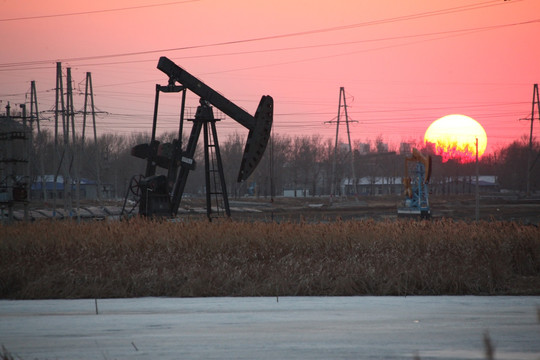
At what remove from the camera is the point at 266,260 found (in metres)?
13.5

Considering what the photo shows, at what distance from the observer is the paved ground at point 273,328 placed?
7113 mm

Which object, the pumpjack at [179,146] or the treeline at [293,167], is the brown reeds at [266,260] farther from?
the treeline at [293,167]

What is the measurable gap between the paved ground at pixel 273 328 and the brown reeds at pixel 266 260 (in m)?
0.70

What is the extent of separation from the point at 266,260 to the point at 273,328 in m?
5.15

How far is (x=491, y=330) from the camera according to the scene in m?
8.24

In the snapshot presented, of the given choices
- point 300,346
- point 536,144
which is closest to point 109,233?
point 300,346

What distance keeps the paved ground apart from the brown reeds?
697mm

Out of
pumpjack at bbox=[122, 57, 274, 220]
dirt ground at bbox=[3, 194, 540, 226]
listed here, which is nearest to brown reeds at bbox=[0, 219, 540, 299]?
dirt ground at bbox=[3, 194, 540, 226]

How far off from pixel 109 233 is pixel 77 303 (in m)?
5.25

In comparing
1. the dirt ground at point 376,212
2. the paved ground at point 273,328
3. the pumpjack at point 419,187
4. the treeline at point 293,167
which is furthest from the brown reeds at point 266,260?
the treeline at point 293,167

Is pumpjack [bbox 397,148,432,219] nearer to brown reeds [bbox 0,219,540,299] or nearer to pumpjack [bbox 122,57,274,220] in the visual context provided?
pumpjack [bbox 122,57,274,220]

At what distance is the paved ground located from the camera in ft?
23.3

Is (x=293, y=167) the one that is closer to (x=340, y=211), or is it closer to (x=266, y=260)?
(x=340, y=211)

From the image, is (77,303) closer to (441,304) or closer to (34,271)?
(34,271)
